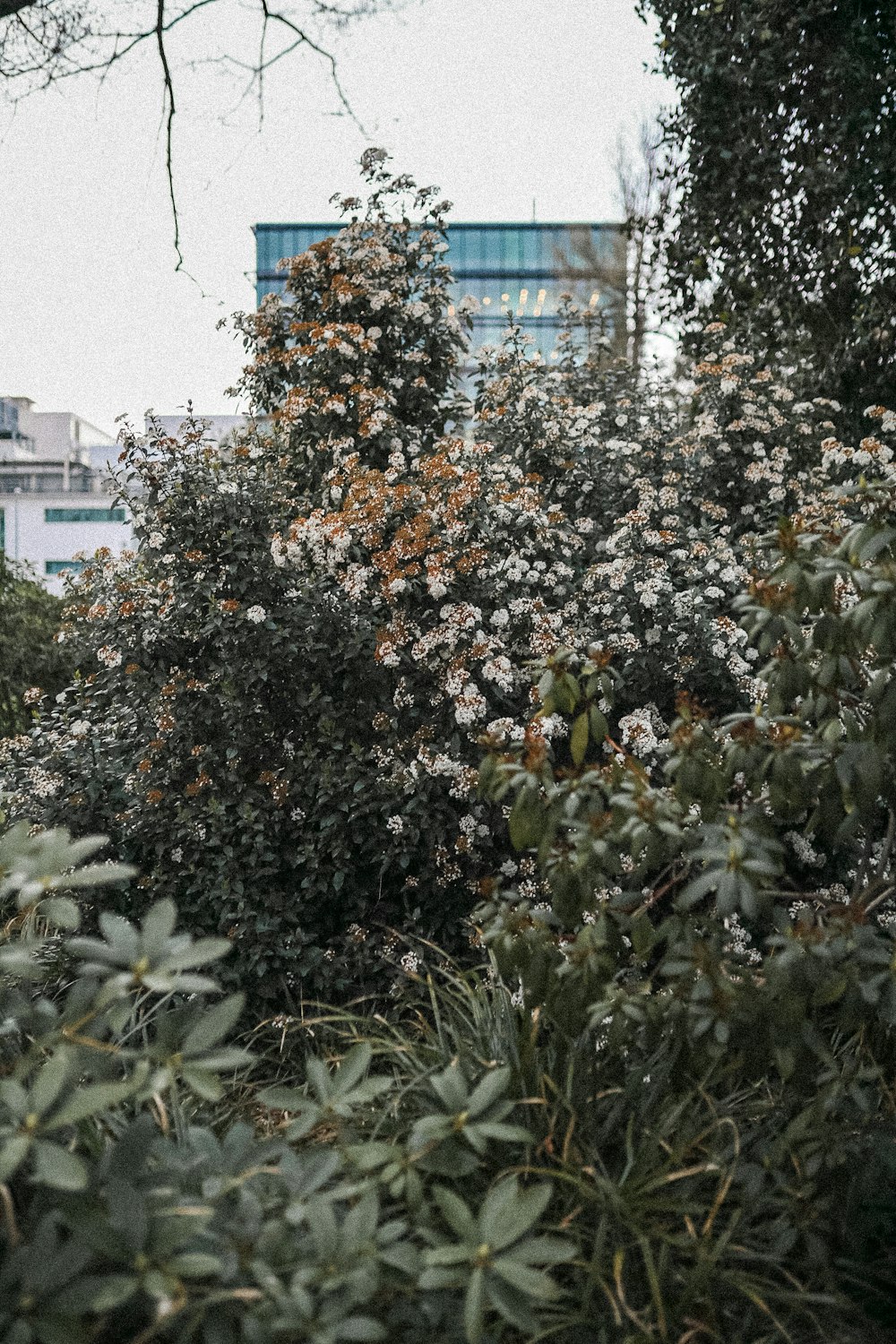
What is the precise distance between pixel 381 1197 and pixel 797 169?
19.6 ft

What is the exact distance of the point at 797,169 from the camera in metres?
6.00

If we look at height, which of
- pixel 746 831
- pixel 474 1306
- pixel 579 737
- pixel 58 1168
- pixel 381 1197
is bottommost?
pixel 381 1197

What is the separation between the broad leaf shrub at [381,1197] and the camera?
125 cm

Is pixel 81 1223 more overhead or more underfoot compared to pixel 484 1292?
more overhead

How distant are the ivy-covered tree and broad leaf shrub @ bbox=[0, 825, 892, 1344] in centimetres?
480

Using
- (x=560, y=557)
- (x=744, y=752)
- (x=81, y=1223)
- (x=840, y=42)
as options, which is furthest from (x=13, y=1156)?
(x=840, y=42)

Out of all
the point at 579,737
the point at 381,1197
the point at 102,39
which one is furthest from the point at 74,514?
the point at 381,1197

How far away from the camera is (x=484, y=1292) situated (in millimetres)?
1347

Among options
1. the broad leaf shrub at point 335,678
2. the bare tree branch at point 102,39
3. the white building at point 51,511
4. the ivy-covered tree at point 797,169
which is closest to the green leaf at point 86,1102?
the broad leaf shrub at point 335,678

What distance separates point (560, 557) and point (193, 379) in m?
2.46

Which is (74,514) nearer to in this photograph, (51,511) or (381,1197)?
(51,511)

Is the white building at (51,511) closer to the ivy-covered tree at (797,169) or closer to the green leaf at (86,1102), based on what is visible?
the ivy-covered tree at (797,169)

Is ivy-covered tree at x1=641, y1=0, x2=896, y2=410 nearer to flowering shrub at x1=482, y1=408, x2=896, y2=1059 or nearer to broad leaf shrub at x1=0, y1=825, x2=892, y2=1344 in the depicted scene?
flowering shrub at x1=482, y1=408, x2=896, y2=1059

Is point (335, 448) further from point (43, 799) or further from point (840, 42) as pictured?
point (840, 42)
